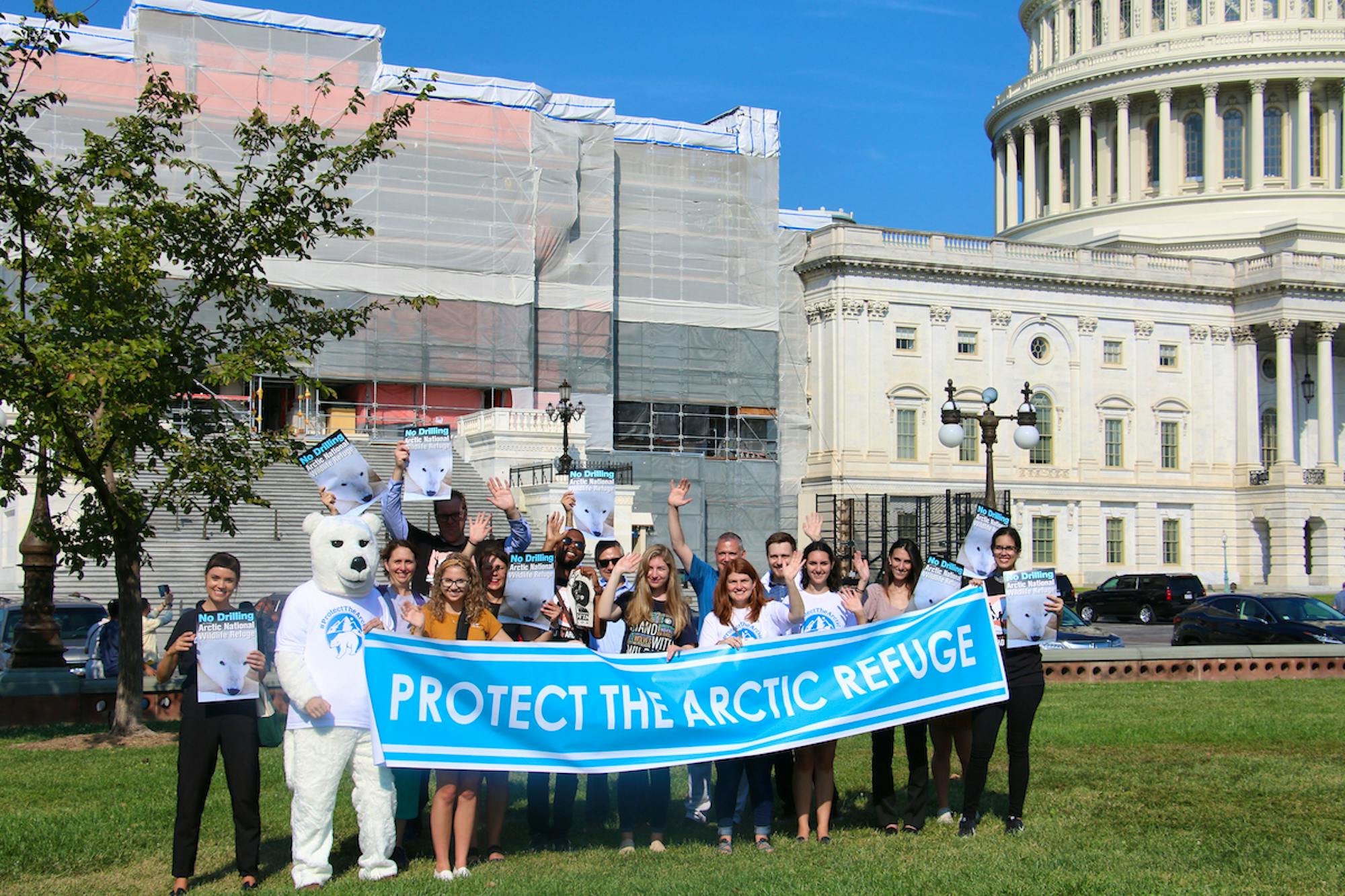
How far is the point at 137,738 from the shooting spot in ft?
51.2

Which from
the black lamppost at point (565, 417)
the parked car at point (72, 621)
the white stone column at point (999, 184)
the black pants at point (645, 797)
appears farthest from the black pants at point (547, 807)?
the white stone column at point (999, 184)

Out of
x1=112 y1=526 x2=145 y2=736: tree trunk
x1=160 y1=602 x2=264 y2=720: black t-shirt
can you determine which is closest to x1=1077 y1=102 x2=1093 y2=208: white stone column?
x1=112 y1=526 x2=145 y2=736: tree trunk

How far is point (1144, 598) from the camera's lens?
46.6 meters

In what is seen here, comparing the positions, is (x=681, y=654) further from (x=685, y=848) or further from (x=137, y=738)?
(x=137, y=738)

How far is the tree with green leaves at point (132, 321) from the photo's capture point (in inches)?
598

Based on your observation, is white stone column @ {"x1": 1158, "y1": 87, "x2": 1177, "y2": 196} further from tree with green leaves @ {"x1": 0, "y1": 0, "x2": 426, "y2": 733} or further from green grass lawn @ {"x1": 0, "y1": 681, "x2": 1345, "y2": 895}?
green grass lawn @ {"x1": 0, "y1": 681, "x2": 1345, "y2": 895}

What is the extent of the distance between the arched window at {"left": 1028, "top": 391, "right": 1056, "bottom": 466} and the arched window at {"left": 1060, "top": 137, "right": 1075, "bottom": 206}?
2226cm

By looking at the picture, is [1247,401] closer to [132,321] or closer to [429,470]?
[132,321]

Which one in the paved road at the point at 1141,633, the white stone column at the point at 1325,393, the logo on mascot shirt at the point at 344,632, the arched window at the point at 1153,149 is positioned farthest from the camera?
the arched window at the point at 1153,149

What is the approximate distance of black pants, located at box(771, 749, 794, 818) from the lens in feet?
35.7

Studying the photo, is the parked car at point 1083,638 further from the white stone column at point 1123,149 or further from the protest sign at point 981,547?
the white stone column at point 1123,149

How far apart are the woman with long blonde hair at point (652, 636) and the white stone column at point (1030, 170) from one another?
76.8 meters

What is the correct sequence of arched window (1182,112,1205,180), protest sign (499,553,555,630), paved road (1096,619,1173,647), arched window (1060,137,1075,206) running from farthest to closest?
arched window (1060,137,1075,206), arched window (1182,112,1205,180), paved road (1096,619,1173,647), protest sign (499,553,555,630)

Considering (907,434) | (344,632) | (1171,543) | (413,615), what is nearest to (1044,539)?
(1171,543)
